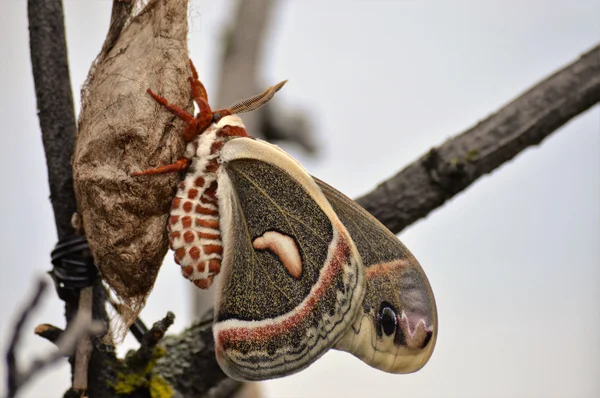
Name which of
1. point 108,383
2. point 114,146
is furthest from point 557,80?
point 108,383

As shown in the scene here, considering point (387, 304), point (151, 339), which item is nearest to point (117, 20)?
point (151, 339)

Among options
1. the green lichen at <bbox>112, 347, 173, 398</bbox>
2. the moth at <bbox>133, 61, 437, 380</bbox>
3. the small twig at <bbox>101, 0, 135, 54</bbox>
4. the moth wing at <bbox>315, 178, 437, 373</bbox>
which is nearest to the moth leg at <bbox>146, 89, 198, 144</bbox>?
the moth at <bbox>133, 61, 437, 380</bbox>

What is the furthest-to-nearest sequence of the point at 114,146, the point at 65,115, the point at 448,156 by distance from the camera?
the point at 448,156 → the point at 65,115 → the point at 114,146

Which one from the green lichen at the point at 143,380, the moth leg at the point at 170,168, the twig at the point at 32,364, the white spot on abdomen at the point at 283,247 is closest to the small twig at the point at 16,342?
the twig at the point at 32,364

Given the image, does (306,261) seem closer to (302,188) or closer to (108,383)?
(302,188)

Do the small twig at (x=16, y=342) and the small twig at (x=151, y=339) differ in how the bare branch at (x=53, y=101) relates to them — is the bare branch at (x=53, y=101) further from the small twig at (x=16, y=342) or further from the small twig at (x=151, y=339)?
the small twig at (x=16, y=342)

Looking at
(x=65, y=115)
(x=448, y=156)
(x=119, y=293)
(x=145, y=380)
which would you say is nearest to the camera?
(x=119, y=293)

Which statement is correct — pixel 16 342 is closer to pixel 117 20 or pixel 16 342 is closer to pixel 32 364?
pixel 32 364
